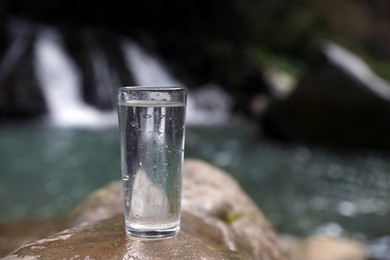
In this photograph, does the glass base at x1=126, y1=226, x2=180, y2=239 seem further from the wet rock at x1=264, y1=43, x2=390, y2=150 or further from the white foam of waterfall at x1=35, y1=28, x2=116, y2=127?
the white foam of waterfall at x1=35, y1=28, x2=116, y2=127

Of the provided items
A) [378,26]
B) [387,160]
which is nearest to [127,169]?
[387,160]

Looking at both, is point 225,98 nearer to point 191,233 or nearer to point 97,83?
point 97,83

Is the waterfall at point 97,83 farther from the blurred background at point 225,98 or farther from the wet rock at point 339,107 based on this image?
the wet rock at point 339,107

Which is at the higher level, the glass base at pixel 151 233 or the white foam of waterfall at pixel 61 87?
the glass base at pixel 151 233

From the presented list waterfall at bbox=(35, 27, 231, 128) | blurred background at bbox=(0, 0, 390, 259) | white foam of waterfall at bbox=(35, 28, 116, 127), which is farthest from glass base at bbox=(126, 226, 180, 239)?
white foam of waterfall at bbox=(35, 28, 116, 127)

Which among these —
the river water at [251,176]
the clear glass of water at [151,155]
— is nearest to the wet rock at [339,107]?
the river water at [251,176]
